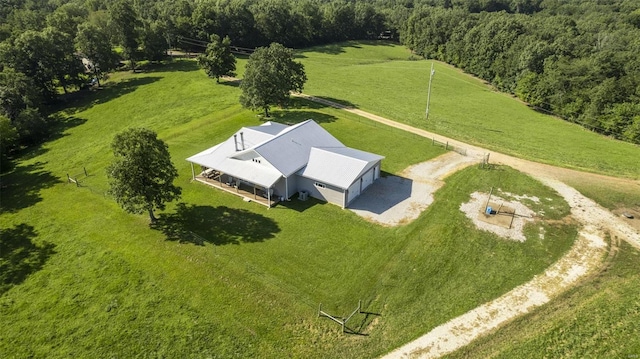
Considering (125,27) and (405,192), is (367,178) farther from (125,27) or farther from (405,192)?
(125,27)

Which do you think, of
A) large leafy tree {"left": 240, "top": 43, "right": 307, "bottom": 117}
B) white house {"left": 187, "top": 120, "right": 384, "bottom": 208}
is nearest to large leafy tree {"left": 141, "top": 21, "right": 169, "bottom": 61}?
large leafy tree {"left": 240, "top": 43, "right": 307, "bottom": 117}

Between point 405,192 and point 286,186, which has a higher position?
point 286,186

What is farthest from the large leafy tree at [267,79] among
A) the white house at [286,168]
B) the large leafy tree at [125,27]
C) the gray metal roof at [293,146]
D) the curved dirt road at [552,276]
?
the large leafy tree at [125,27]

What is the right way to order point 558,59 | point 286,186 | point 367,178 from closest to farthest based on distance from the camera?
point 286,186, point 367,178, point 558,59

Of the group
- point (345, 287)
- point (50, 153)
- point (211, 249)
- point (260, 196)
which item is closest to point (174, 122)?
point (50, 153)

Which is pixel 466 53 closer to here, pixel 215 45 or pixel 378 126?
pixel 378 126

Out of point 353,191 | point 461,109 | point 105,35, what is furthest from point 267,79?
point 105,35
